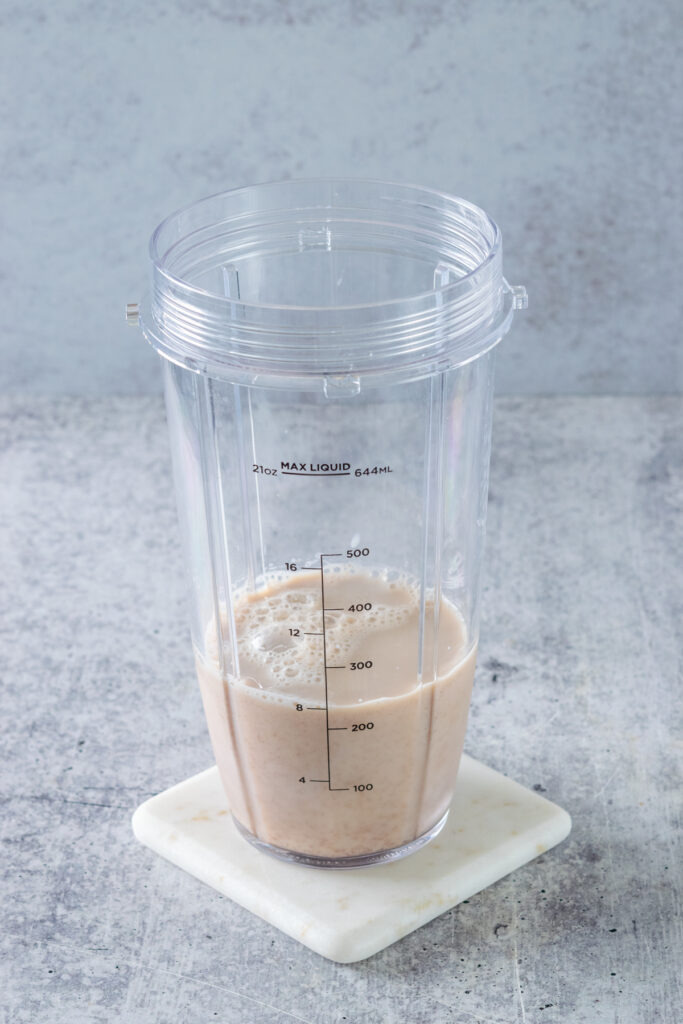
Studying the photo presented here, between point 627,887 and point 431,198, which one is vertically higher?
point 431,198

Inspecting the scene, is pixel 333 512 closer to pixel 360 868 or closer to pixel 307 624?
pixel 307 624

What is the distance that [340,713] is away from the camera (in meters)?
0.95

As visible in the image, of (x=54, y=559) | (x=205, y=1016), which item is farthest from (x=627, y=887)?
(x=54, y=559)

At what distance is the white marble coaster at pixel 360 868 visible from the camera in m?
0.98

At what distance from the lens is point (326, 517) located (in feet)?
3.31

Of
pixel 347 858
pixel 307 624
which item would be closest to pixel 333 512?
pixel 307 624

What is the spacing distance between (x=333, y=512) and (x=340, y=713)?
6.1 inches

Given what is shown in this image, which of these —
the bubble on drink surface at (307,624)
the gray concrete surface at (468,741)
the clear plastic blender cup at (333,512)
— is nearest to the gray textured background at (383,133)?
the gray concrete surface at (468,741)

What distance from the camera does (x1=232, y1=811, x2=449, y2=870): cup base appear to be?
103cm

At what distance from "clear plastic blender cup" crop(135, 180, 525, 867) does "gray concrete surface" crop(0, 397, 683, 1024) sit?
4.4 inches

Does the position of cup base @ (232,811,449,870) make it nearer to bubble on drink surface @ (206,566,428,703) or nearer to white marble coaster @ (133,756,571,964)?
white marble coaster @ (133,756,571,964)

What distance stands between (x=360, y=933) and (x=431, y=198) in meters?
0.55

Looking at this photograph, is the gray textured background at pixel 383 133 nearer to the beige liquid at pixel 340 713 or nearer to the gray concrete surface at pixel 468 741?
the gray concrete surface at pixel 468 741

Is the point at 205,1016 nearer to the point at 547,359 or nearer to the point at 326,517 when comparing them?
the point at 326,517
